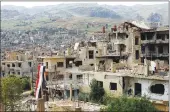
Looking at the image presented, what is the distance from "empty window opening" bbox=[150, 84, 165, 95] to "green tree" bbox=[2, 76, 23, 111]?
7972 mm

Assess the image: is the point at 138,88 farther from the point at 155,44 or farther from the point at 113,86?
the point at 155,44

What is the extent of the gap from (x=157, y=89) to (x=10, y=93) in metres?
8.68

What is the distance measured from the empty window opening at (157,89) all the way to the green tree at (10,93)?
797 centimetres

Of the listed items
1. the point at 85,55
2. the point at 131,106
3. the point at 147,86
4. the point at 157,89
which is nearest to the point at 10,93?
the point at 131,106

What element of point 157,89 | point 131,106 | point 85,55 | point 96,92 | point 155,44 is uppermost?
point 155,44

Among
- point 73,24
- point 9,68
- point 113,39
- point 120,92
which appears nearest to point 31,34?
point 73,24

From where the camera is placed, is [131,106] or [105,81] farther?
[105,81]

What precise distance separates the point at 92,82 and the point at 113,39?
675 cm

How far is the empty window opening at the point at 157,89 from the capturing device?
25202 millimetres

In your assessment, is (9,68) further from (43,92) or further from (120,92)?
(43,92)

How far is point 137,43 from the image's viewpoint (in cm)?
3291

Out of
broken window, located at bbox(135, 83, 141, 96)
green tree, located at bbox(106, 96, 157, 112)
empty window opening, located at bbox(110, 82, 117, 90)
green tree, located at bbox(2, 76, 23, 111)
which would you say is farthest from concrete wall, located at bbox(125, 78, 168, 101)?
green tree, located at bbox(2, 76, 23, 111)

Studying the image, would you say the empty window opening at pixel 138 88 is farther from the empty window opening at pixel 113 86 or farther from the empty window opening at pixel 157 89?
the empty window opening at pixel 113 86

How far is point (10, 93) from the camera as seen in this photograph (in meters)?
24.0
